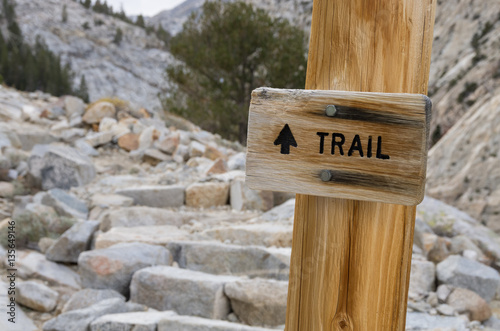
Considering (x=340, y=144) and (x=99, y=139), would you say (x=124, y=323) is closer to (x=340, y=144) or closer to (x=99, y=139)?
(x=340, y=144)

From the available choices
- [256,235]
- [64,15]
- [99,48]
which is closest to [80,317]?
[256,235]

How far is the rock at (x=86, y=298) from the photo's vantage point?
A: 2756 millimetres

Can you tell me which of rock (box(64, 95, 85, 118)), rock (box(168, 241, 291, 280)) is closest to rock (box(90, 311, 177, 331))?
rock (box(168, 241, 291, 280))

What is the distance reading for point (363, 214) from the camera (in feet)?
3.22

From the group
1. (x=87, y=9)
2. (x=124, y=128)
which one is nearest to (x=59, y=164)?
(x=124, y=128)

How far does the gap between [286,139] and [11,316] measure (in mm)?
2235

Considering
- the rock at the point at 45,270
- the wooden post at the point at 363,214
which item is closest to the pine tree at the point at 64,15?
→ the rock at the point at 45,270

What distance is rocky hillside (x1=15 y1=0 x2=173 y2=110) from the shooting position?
132 ft

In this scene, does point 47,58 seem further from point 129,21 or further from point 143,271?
point 143,271

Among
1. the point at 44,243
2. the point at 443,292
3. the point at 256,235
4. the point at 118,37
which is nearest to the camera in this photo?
the point at 443,292

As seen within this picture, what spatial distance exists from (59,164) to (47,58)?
94.5ft

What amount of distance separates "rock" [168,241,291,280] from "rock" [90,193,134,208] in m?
1.78

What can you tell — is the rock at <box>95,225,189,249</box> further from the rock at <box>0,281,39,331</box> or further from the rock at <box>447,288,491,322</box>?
the rock at <box>447,288,491,322</box>

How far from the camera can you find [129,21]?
53.9 meters
